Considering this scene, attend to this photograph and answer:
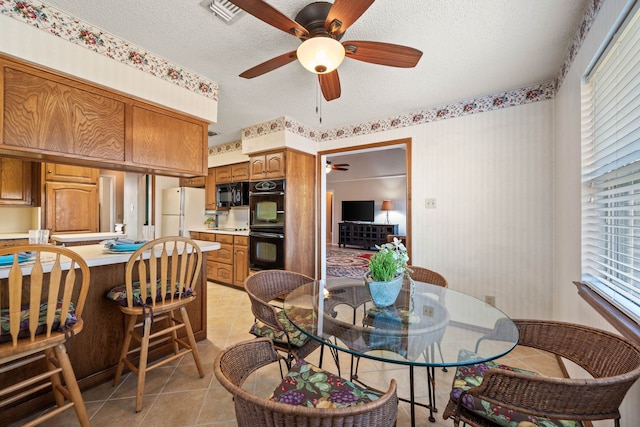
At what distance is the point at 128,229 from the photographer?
16.7 ft

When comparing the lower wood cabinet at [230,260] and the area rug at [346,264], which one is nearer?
the lower wood cabinet at [230,260]

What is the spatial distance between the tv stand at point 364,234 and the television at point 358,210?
206mm

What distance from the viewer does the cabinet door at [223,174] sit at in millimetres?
4492

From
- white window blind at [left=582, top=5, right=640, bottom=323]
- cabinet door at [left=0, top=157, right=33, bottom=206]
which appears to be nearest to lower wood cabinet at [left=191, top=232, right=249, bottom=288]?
cabinet door at [left=0, top=157, right=33, bottom=206]

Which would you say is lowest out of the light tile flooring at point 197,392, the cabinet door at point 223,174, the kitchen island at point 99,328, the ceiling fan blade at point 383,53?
the light tile flooring at point 197,392

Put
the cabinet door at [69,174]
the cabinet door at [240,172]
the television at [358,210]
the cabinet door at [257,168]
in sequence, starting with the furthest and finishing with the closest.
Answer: the television at [358,210], the cabinet door at [240,172], the cabinet door at [257,168], the cabinet door at [69,174]

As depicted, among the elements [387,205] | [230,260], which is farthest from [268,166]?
[387,205]

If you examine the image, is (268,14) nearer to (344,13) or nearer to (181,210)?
(344,13)

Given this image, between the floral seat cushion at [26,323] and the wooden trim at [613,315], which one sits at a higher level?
the wooden trim at [613,315]

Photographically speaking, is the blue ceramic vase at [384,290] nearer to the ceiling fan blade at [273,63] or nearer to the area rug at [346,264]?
the ceiling fan blade at [273,63]

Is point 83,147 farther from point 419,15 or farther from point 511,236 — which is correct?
point 511,236

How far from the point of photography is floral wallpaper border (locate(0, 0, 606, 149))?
1.55 m

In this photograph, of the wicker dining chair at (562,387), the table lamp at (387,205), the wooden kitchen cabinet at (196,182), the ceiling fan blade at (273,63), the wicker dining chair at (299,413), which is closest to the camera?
the wicker dining chair at (299,413)

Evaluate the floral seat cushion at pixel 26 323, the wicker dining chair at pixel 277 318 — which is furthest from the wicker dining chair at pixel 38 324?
the wicker dining chair at pixel 277 318
